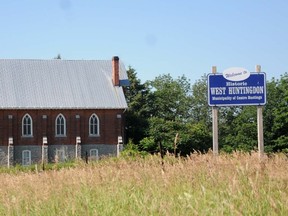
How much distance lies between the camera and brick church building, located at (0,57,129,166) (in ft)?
184

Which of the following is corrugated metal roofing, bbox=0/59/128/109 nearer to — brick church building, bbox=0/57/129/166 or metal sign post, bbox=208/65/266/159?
brick church building, bbox=0/57/129/166

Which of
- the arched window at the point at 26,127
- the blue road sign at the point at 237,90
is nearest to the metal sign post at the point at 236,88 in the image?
the blue road sign at the point at 237,90

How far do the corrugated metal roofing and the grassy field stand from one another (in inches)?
1839

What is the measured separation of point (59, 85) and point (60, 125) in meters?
3.99

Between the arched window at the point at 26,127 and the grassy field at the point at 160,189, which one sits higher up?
the arched window at the point at 26,127

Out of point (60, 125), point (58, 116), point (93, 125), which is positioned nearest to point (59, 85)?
point (58, 116)

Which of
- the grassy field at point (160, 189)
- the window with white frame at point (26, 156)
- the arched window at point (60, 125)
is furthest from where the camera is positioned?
the arched window at point (60, 125)

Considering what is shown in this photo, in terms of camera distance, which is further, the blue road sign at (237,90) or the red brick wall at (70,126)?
the red brick wall at (70,126)

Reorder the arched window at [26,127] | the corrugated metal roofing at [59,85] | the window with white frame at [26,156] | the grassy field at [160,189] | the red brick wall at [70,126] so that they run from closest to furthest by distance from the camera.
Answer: the grassy field at [160,189] < the window with white frame at [26,156] < the red brick wall at [70,126] < the arched window at [26,127] < the corrugated metal roofing at [59,85]

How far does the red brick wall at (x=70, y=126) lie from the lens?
5656 cm

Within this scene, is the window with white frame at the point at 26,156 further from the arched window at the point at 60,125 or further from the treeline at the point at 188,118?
the treeline at the point at 188,118

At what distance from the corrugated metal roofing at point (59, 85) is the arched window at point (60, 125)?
1059 mm

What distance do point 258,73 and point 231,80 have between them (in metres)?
0.57

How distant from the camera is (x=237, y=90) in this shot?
1298 centimetres
